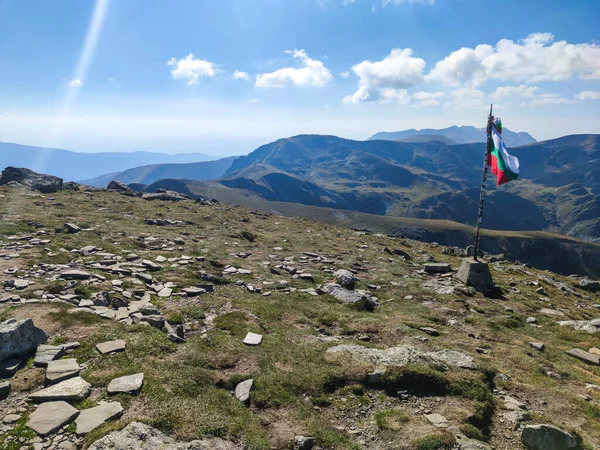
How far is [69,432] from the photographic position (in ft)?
27.3

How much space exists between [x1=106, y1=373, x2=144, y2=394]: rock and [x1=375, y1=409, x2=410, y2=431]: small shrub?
7.25m

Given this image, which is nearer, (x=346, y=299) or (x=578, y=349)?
(x=578, y=349)

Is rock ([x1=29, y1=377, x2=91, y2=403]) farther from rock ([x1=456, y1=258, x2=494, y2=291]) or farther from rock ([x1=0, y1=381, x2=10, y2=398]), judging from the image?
rock ([x1=456, y1=258, x2=494, y2=291])

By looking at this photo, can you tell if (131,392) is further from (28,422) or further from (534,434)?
(534,434)

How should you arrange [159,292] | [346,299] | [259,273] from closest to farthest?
[159,292], [346,299], [259,273]

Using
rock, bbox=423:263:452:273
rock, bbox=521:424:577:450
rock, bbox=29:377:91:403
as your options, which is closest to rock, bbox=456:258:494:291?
rock, bbox=423:263:452:273

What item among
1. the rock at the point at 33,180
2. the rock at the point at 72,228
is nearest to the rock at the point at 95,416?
the rock at the point at 72,228

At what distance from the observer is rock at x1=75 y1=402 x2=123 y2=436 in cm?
845

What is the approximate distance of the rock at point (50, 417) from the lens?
8.31 metres

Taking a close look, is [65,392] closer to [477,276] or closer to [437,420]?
[437,420]

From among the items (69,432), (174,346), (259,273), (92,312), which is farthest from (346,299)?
(69,432)

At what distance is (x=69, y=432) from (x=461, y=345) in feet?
50.5

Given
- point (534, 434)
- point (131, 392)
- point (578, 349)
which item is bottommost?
point (578, 349)

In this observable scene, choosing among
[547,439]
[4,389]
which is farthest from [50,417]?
[547,439]
